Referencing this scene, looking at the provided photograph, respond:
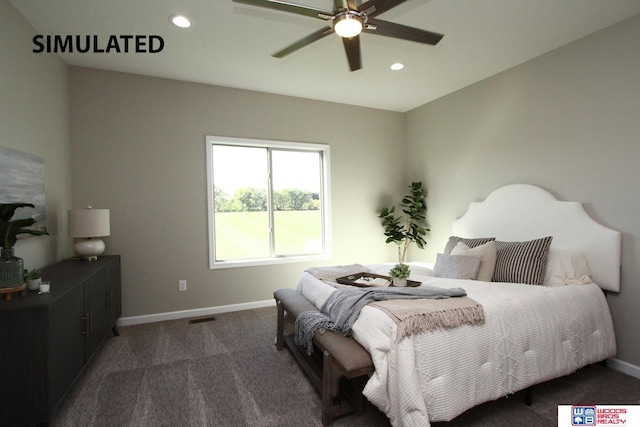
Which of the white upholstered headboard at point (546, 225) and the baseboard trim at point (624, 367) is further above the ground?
the white upholstered headboard at point (546, 225)

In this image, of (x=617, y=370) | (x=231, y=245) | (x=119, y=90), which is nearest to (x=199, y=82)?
(x=119, y=90)

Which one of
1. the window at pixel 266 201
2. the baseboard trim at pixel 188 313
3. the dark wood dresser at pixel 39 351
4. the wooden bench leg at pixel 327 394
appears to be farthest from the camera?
the window at pixel 266 201

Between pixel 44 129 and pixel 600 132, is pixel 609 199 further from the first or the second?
pixel 44 129

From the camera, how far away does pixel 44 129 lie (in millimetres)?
2766

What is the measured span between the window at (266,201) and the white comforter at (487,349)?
186 centimetres

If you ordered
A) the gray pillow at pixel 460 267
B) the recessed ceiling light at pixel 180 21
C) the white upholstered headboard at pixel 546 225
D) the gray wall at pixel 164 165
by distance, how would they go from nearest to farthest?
the recessed ceiling light at pixel 180 21
the white upholstered headboard at pixel 546 225
the gray pillow at pixel 460 267
the gray wall at pixel 164 165

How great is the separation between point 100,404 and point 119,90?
9.89 ft

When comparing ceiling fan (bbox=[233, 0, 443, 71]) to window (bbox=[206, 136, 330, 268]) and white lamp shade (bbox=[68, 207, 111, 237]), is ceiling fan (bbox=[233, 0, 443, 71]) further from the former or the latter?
white lamp shade (bbox=[68, 207, 111, 237])

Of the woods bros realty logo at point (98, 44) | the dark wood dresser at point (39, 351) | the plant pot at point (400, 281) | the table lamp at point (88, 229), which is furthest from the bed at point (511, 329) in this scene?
the woods bros realty logo at point (98, 44)

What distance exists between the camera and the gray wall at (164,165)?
11.1 ft

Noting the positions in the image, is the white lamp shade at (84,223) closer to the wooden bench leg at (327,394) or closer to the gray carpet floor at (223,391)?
the gray carpet floor at (223,391)

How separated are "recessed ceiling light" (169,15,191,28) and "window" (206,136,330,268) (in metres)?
1.42

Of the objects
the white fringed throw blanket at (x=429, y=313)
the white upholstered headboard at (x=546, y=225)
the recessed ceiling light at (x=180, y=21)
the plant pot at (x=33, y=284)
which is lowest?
the white fringed throw blanket at (x=429, y=313)

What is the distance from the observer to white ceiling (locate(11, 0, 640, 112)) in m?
2.34
